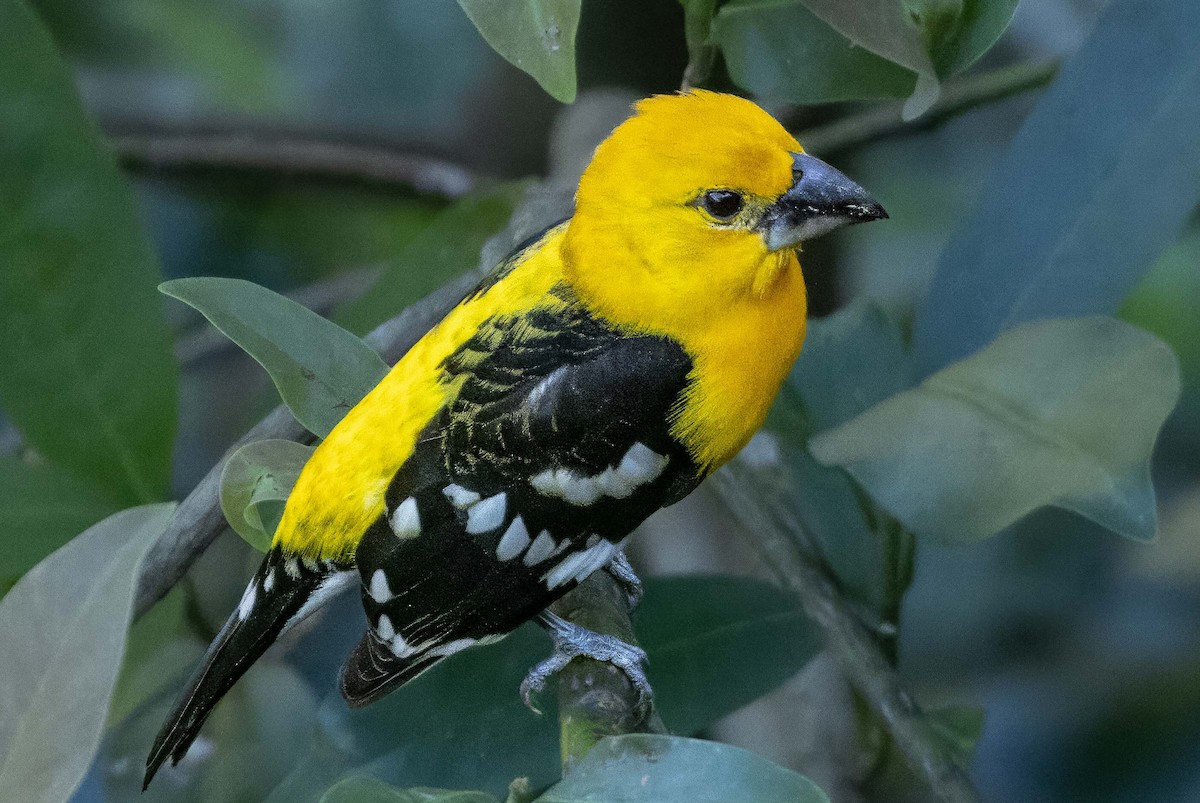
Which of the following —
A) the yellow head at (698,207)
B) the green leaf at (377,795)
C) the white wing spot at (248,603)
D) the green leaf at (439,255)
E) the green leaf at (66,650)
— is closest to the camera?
the green leaf at (66,650)

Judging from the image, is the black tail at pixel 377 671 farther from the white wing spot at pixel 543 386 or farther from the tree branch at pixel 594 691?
the white wing spot at pixel 543 386

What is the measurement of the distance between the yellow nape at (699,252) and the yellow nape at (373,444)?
9 cm

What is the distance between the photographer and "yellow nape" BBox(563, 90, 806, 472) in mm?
1127

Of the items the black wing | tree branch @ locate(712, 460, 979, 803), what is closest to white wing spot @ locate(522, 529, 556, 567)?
the black wing

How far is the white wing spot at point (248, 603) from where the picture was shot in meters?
1.23

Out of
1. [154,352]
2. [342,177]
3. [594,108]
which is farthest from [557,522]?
[342,177]

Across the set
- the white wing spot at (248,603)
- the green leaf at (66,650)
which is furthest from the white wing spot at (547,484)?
the green leaf at (66,650)

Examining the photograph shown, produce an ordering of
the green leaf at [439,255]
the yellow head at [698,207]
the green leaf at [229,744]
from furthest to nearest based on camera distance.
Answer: the green leaf at [439,255] → the green leaf at [229,744] → the yellow head at [698,207]

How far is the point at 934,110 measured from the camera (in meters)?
1.71

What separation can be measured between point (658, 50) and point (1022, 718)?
43.7 inches

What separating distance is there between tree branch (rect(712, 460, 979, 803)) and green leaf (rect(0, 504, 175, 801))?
77 cm

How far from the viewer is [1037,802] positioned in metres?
1.68

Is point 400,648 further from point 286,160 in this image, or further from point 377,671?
point 286,160

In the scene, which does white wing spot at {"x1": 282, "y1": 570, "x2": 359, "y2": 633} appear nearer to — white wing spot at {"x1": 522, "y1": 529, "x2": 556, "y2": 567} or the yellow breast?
white wing spot at {"x1": 522, "y1": 529, "x2": 556, "y2": 567}
